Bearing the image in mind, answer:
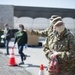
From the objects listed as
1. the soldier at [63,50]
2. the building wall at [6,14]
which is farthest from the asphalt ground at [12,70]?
the building wall at [6,14]

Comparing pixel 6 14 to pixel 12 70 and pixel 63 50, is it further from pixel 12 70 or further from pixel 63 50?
pixel 63 50

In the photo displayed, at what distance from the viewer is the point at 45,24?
52719mm

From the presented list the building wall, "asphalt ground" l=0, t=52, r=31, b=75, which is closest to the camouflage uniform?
"asphalt ground" l=0, t=52, r=31, b=75

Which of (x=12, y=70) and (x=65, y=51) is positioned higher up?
(x=65, y=51)

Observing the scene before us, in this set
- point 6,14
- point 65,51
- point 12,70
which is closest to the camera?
point 65,51

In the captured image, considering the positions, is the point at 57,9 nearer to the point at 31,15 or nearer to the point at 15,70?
the point at 31,15

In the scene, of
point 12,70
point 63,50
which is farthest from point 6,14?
point 63,50

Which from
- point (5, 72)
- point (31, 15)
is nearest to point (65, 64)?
point (5, 72)

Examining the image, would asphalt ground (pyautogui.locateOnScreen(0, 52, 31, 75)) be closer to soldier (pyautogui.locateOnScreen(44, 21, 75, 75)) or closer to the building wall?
soldier (pyautogui.locateOnScreen(44, 21, 75, 75))

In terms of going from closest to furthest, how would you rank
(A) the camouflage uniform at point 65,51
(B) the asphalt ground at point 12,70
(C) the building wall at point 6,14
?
(A) the camouflage uniform at point 65,51 → (B) the asphalt ground at point 12,70 → (C) the building wall at point 6,14

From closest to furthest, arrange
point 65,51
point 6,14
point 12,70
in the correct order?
point 65,51 → point 12,70 → point 6,14

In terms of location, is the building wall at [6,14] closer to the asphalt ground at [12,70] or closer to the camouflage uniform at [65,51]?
the asphalt ground at [12,70]

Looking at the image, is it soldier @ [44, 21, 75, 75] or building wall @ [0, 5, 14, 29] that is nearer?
soldier @ [44, 21, 75, 75]

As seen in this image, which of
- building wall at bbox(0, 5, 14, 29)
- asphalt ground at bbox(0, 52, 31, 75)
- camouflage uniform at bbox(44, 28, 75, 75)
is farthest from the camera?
building wall at bbox(0, 5, 14, 29)
